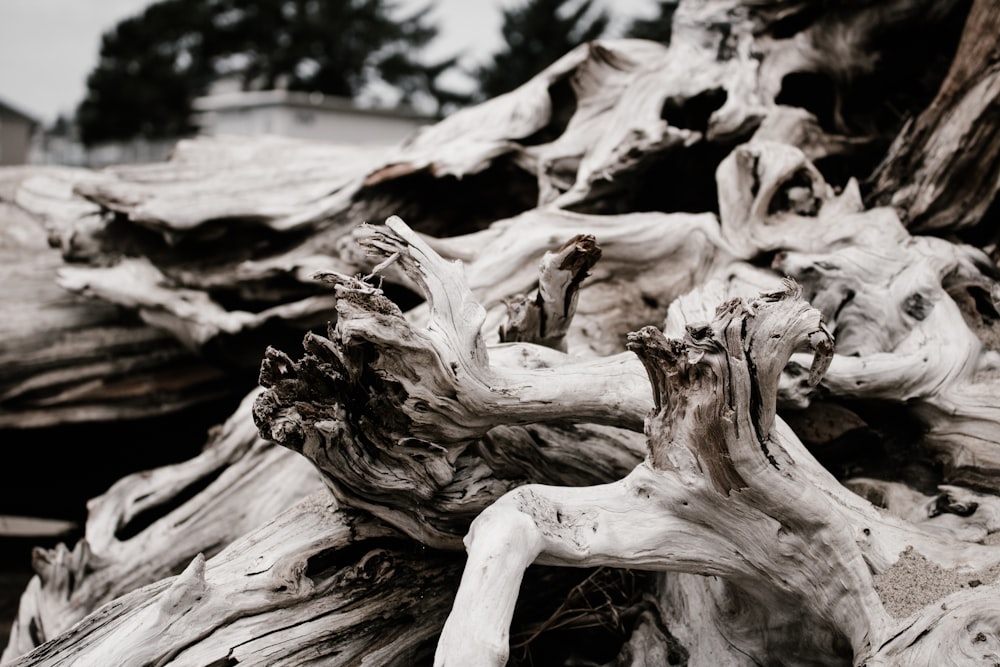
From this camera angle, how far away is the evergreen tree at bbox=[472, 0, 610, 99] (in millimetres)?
18438

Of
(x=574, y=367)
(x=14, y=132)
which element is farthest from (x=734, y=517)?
(x=14, y=132)

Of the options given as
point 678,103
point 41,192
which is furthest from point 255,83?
point 678,103

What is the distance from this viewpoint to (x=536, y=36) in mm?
18688

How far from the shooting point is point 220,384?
4.86 m

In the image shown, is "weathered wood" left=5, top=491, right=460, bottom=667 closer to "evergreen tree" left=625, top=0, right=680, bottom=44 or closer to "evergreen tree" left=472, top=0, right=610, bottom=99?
"evergreen tree" left=625, top=0, right=680, bottom=44

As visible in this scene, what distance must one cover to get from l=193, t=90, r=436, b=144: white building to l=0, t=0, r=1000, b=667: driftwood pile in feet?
45.5

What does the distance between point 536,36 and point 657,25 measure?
595cm

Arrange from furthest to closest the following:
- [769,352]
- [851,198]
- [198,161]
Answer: [198,161] → [851,198] → [769,352]

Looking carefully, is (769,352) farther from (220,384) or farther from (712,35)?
A: (220,384)

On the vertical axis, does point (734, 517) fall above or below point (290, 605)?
above

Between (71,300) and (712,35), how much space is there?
145 inches

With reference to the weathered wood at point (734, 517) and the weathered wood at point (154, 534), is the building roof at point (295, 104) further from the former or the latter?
the weathered wood at point (734, 517)

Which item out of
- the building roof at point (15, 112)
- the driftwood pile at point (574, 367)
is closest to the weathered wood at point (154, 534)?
the driftwood pile at point (574, 367)

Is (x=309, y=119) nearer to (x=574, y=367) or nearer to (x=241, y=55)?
(x=241, y=55)
